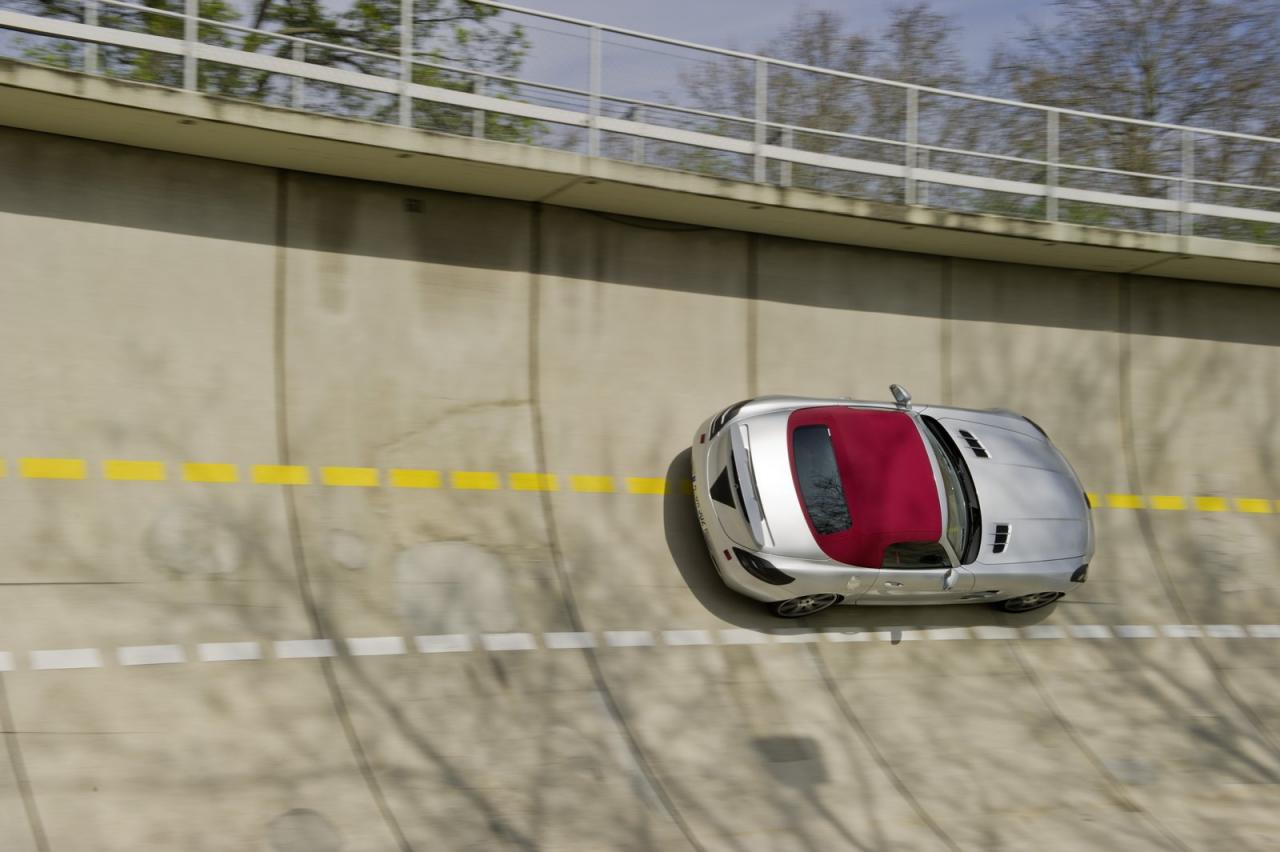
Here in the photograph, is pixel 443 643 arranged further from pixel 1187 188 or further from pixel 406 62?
pixel 1187 188

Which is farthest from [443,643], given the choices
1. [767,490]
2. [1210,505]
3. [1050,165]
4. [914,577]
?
[1210,505]

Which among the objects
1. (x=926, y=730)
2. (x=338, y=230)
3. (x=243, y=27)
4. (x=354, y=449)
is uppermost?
(x=243, y=27)

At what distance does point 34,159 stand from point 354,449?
4.04 metres

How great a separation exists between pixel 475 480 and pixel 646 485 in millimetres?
1878

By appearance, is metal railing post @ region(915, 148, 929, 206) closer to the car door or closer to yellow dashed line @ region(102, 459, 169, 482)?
the car door

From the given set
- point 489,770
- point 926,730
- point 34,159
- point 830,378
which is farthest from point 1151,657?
point 34,159

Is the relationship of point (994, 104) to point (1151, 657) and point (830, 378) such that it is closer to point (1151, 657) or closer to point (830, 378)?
point (830, 378)

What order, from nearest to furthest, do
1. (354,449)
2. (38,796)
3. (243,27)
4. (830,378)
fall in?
(38,796) → (243,27) → (354,449) → (830,378)

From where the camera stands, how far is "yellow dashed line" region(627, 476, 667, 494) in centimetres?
1210

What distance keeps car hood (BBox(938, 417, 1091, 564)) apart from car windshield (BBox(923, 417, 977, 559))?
0.15m

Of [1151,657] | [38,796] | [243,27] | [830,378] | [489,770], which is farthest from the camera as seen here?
[830,378]

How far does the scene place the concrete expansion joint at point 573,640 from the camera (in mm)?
9000

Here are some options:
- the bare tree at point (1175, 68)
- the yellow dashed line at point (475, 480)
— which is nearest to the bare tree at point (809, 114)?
the yellow dashed line at point (475, 480)

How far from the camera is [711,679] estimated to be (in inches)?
420
